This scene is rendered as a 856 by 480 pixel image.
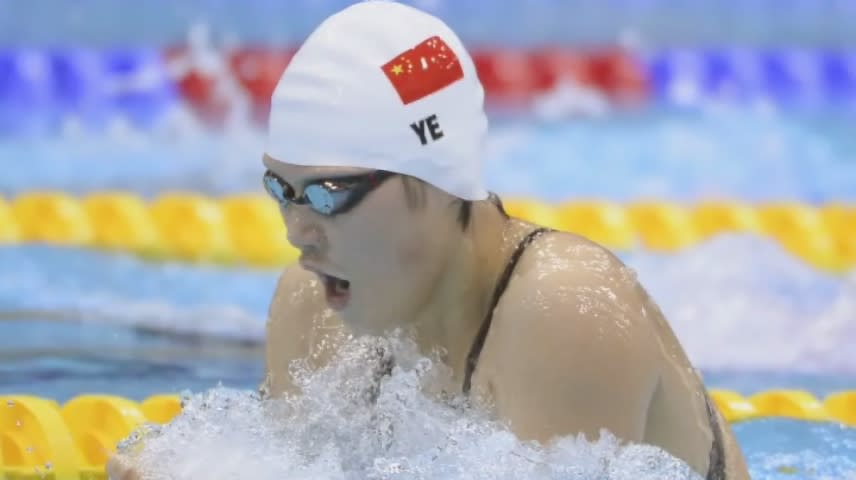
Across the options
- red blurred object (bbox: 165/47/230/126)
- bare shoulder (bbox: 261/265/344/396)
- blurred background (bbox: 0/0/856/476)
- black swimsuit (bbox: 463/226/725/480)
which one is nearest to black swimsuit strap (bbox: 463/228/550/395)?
black swimsuit (bbox: 463/226/725/480)

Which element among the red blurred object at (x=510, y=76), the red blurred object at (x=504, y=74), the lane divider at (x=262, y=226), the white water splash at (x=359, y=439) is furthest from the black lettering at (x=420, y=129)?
the red blurred object at (x=510, y=76)

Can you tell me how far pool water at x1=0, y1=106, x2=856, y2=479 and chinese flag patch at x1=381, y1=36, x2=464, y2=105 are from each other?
1.35 feet

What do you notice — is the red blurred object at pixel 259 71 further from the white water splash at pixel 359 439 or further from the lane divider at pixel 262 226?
the white water splash at pixel 359 439

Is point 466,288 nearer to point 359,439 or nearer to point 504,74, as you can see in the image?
point 359,439

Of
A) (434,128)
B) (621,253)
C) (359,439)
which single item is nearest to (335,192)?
(434,128)

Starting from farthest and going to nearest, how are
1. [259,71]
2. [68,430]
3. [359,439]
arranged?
[259,71], [68,430], [359,439]

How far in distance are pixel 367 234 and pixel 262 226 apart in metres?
3.65

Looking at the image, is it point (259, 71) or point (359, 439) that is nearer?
point (359, 439)

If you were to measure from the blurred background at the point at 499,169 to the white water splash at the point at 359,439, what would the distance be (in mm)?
1841

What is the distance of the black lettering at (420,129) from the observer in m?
1.76

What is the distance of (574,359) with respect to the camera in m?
1.62

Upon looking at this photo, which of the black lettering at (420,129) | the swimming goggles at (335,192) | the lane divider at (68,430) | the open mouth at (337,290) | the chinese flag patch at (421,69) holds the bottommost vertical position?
the lane divider at (68,430)

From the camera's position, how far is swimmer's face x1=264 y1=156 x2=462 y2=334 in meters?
1.70

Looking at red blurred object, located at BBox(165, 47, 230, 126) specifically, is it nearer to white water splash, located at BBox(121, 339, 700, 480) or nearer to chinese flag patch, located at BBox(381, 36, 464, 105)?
white water splash, located at BBox(121, 339, 700, 480)
